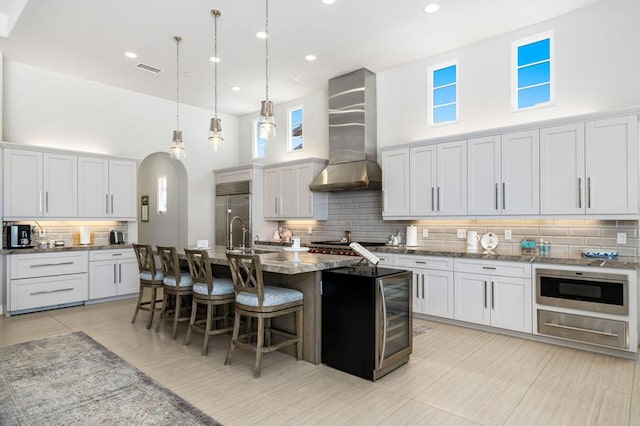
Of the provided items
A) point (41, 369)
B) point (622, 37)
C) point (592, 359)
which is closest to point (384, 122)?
point (622, 37)

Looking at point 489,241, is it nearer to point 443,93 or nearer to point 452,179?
point 452,179

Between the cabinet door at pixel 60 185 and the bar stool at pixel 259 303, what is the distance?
3.90m

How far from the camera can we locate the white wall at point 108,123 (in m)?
5.73

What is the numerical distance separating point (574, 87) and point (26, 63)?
7543 mm

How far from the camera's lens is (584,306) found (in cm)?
368

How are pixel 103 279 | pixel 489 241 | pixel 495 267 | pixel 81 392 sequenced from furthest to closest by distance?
pixel 103 279
pixel 489 241
pixel 495 267
pixel 81 392

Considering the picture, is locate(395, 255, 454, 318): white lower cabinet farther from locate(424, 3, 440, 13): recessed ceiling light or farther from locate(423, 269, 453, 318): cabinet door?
locate(424, 3, 440, 13): recessed ceiling light

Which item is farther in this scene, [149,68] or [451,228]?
[149,68]

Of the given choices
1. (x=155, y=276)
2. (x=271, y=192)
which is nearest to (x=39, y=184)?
(x=155, y=276)

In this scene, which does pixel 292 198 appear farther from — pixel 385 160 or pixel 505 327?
pixel 505 327

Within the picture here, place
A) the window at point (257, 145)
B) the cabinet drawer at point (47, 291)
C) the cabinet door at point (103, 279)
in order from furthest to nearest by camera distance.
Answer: the window at point (257, 145) → the cabinet door at point (103, 279) → the cabinet drawer at point (47, 291)

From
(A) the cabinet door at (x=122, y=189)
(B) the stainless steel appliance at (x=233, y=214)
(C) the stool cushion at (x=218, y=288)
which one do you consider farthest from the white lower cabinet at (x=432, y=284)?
(A) the cabinet door at (x=122, y=189)

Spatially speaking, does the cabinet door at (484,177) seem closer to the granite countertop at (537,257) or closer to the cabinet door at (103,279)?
the granite countertop at (537,257)

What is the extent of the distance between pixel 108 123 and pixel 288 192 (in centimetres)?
336
